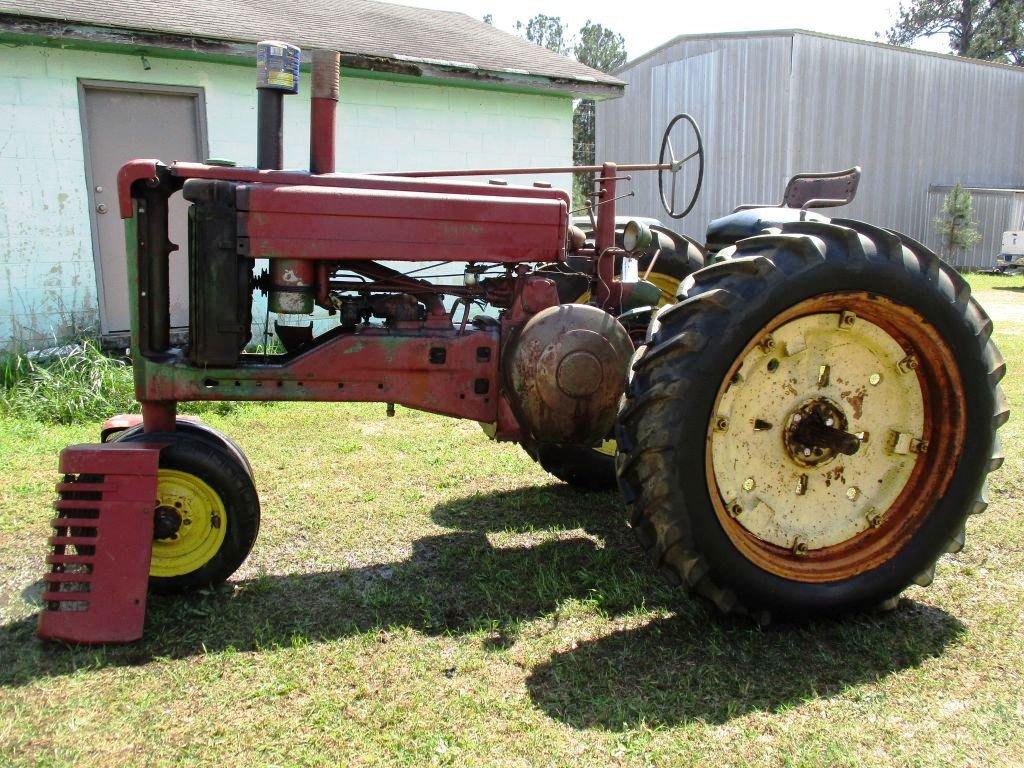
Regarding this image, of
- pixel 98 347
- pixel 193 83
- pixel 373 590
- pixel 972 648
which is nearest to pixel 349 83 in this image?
pixel 193 83

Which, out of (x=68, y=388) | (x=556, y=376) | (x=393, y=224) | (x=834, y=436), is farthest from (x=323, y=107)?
(x=68, y=388)

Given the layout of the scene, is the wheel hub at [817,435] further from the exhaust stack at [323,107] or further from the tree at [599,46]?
the tree at [599,46]

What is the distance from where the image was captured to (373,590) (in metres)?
3.27

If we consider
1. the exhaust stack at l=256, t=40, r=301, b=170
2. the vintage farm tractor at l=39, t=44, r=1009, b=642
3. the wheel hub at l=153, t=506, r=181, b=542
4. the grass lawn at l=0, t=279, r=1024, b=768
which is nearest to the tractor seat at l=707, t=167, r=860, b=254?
the vintage farm tractor at l=39, t=44, r=1009, b=642

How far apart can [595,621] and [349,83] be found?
20.9 ft

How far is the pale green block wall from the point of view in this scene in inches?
261

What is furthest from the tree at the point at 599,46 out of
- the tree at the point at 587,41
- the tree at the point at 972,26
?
the tree at the point at 972,26

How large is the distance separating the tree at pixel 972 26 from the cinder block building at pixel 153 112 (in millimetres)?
32549

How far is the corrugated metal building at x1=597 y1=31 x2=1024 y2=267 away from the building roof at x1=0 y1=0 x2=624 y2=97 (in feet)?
25.3

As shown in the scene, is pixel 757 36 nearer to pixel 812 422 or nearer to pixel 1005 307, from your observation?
pixel 1005 307

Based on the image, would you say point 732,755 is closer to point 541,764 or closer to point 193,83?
point 541,764

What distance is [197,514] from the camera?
3137 millimetres

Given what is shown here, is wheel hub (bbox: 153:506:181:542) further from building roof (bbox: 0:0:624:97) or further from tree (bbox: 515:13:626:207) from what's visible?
tree (bbox: 515:13:626:207)

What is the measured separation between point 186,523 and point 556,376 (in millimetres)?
1426
